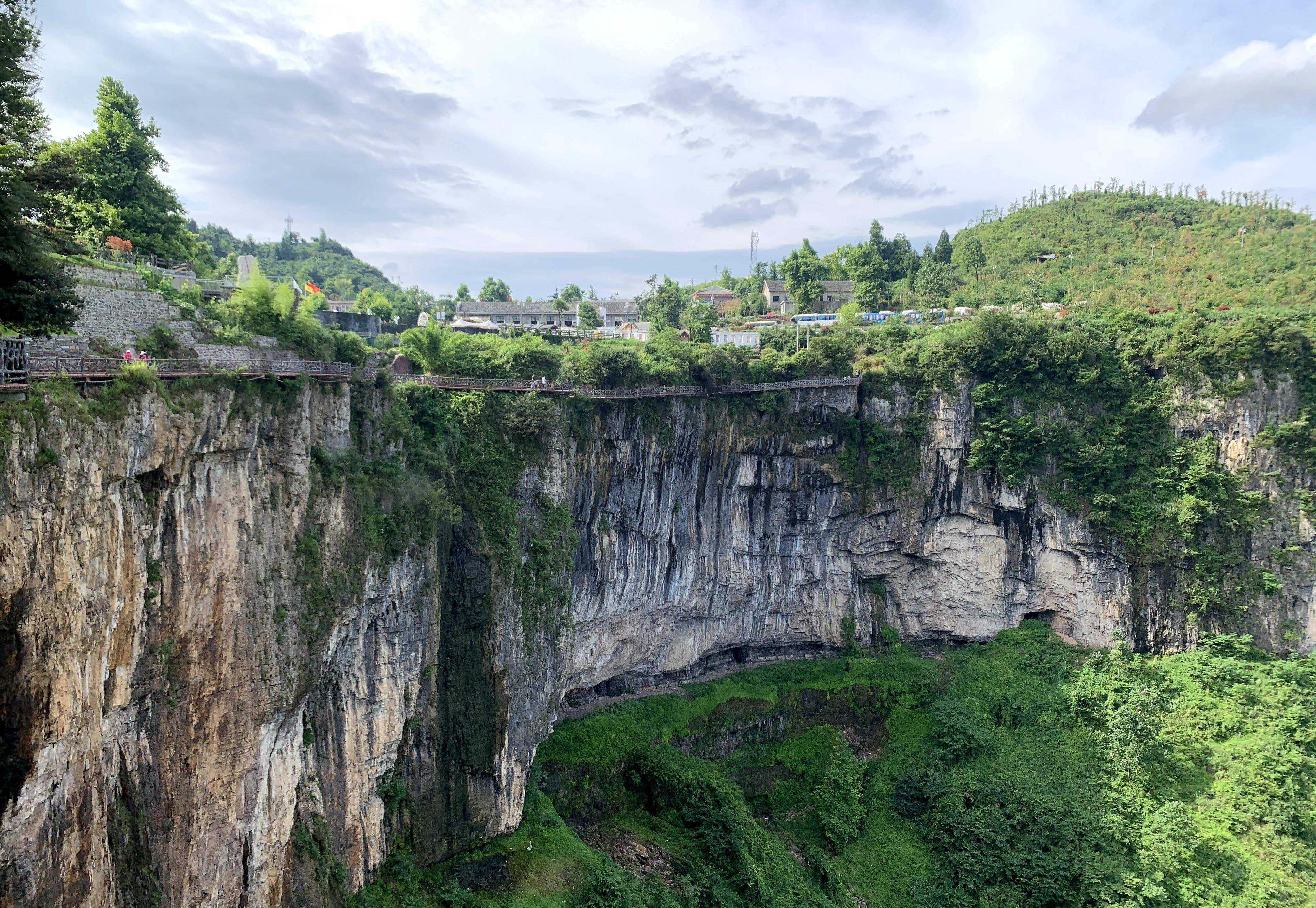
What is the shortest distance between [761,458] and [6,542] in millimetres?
28452

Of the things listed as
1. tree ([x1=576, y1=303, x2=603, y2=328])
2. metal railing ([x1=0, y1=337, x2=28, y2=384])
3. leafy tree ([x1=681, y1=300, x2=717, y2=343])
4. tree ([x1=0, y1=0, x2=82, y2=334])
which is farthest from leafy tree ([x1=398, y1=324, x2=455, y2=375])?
A: tree ([x1=576, y1=303, x2=603, y2=328])

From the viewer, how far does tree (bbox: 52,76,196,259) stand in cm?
2308

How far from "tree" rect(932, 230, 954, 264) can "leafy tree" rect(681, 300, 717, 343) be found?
61.9 feet

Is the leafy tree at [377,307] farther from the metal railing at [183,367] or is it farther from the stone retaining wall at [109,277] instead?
the metal railing at [183,367]

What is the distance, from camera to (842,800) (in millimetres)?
30828

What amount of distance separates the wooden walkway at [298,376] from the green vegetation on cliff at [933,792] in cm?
1320

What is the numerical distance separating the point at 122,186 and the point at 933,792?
34.2m

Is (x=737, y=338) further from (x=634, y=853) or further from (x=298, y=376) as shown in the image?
(x=298, y=376)

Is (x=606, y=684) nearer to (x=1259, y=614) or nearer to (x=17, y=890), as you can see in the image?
(x=17, y=890)

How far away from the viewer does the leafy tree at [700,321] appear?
1768 inches

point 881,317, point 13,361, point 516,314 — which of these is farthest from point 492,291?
point 13,361

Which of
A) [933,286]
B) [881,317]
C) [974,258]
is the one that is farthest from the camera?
[974,258]

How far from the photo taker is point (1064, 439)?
3806cm

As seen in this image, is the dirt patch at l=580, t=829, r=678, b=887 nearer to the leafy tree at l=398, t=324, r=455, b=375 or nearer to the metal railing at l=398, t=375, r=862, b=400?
the metal railing at l=398, t=375, r=862, b=400
